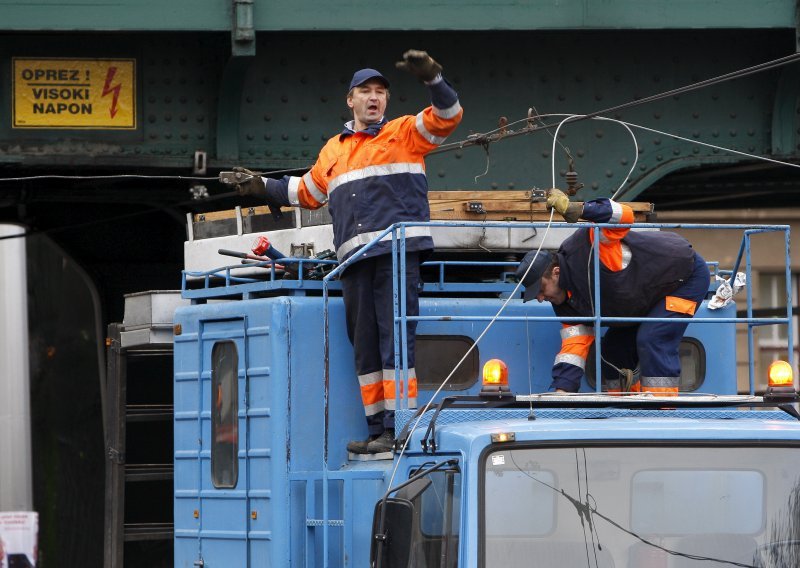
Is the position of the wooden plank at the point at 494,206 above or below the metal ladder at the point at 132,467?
above

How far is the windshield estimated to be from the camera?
5.39 meters

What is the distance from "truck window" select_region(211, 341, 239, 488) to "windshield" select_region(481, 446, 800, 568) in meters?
2.45

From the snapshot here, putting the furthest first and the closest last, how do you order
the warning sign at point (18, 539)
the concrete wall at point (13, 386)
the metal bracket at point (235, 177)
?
1. the concrete wall at point (13, 386)
2. the warning sign at point (18, 539)
3. the metal bracket at point (235, 177)

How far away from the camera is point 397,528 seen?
18.4ft

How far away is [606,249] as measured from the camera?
24.0 feet

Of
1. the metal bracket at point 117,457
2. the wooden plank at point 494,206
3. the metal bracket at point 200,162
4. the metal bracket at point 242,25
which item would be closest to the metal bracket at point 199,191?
the metal bracket at point 200,162

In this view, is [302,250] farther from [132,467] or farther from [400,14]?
[132,467]

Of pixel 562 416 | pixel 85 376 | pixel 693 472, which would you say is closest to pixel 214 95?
pixel 562 416

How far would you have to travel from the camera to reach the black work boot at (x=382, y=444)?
6930 millimetres

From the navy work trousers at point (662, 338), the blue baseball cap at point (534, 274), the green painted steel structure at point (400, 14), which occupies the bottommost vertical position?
the navy work trousers at point (662, 338)

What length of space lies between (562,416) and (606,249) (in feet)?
4.58

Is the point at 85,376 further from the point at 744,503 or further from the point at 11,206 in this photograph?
the point at 744,503

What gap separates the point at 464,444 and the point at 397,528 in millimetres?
428

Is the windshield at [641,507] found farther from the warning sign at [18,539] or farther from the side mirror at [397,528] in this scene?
the warning sign at [18,539]
